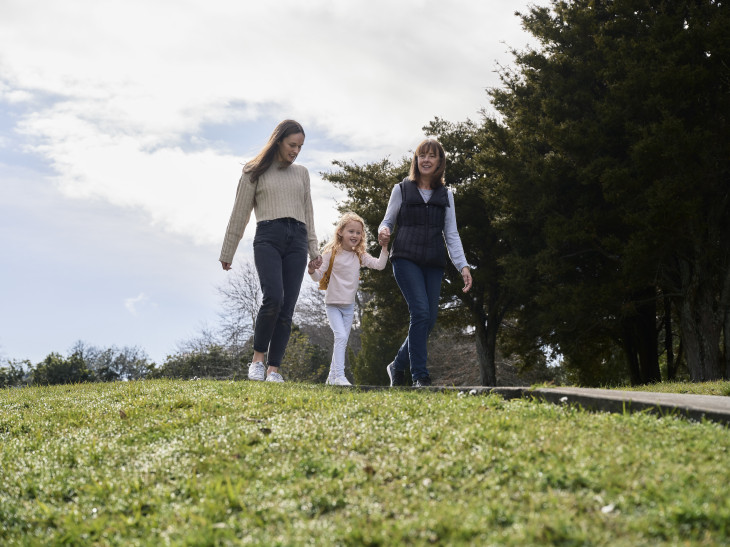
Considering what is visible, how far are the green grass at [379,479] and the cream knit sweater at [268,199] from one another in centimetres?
321

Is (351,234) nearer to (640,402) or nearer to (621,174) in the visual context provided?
(640,402)

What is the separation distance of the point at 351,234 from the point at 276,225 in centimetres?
109

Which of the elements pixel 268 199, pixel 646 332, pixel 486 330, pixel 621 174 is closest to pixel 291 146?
pixel 268 199

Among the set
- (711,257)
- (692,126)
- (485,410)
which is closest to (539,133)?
(692,126)

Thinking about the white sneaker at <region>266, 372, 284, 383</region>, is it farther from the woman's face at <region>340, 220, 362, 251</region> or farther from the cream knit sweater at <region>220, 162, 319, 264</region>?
the woman's face at <region>340, 220, 362, 251</region>

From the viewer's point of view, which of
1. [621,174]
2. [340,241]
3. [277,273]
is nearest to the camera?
[277,273]

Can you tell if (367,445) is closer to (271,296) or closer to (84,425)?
(84,425)

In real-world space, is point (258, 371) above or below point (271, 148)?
below

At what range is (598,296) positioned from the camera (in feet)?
55.7

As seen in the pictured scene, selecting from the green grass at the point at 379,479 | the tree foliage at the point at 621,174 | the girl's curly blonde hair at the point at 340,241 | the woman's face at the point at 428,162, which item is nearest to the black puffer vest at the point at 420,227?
the woman's face at the point at 428,162

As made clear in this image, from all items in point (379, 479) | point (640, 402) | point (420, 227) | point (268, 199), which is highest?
point (268, 199)

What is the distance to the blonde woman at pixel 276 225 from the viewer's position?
26.2 ft

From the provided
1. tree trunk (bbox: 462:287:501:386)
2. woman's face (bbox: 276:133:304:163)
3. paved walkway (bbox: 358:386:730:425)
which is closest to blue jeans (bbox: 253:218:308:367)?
woman's face (bbox: 276:133:304:163)

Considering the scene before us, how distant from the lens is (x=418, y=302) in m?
7.19
